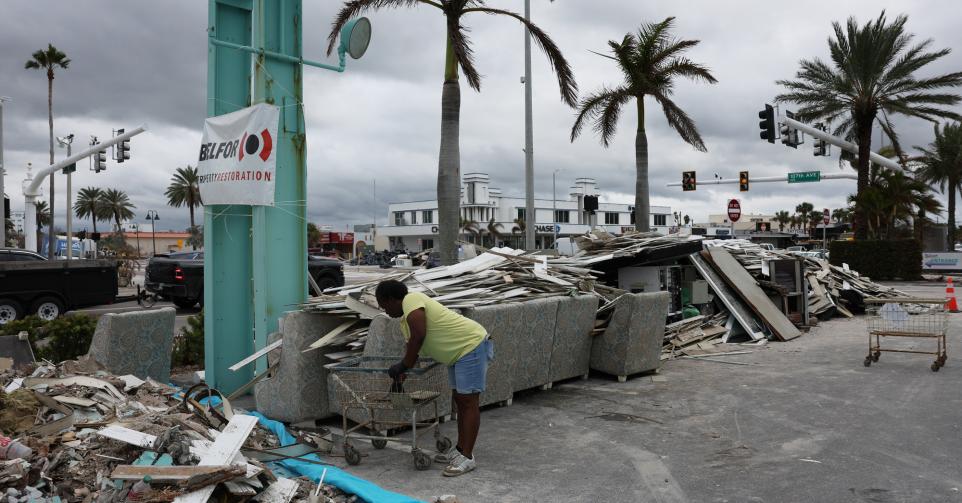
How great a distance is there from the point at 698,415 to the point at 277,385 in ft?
14.5

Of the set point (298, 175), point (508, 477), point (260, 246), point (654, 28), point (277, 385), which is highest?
point (654, 28)

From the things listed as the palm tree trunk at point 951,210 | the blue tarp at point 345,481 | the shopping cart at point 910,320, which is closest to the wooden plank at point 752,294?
the shopping cart at point 910,320

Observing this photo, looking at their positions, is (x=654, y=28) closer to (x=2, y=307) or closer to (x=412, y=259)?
(x=2, y=307)

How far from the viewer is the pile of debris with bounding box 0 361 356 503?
4.12 meters

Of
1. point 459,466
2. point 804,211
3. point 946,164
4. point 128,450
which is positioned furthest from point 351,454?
point 804,211

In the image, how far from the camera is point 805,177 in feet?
110

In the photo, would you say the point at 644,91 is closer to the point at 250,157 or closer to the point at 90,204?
the point at 250,157

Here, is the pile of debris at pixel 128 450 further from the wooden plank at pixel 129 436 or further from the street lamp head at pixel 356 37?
the street lamp head at pixel 356 37

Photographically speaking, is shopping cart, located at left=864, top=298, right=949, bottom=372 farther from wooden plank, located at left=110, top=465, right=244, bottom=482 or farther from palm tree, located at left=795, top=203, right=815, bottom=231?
palm tree, located at left=795, top=203, right=815, bottom=231

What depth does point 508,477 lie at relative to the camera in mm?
5312

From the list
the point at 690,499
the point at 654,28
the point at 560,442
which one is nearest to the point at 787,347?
the point at 560,442

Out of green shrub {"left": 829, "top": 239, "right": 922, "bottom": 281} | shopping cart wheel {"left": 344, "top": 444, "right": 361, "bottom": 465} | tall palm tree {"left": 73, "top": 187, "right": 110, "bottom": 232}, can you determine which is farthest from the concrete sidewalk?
tall palm tree {"left": 73, "top": 187, "right": 110, "bottom": 232}

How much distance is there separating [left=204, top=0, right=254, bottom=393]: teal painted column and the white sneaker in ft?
12.5

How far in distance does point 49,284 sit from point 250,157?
36.4 ft
